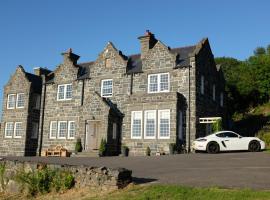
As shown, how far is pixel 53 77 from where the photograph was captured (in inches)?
1583

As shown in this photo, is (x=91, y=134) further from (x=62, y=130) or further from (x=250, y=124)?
(x=250, y=124)

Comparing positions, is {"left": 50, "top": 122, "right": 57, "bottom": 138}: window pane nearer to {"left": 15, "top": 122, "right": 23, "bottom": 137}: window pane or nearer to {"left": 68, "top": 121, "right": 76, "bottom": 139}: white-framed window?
{"left": 68, "top": 121, "right": 76, "bottom": 139}: white-framed window

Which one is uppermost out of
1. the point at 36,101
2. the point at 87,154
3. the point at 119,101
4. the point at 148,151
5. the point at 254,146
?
the point at 36,101

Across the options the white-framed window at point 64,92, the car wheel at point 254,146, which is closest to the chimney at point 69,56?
the white-framed window at point 64,92

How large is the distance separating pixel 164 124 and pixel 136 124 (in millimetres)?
2579

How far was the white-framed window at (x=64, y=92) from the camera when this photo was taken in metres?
37.8

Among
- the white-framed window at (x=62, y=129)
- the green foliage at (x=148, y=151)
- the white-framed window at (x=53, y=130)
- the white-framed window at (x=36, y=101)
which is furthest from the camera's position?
the white-framed window at (x=36, y=101)

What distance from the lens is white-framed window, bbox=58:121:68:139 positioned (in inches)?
1452

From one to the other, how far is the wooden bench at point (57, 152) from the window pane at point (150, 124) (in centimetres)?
794

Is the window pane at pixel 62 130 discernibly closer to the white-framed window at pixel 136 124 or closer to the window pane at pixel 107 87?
the window pane at pixel 107 87

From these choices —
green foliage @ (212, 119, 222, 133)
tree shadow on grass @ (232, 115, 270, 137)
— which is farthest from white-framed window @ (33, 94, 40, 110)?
tree shadow on grass @ (232, 115, 270, 137)

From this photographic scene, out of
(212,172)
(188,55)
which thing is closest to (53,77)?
(188,55)

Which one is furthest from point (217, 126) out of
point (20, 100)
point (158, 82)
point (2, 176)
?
point (20, 100)

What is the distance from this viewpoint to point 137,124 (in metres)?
32.0
